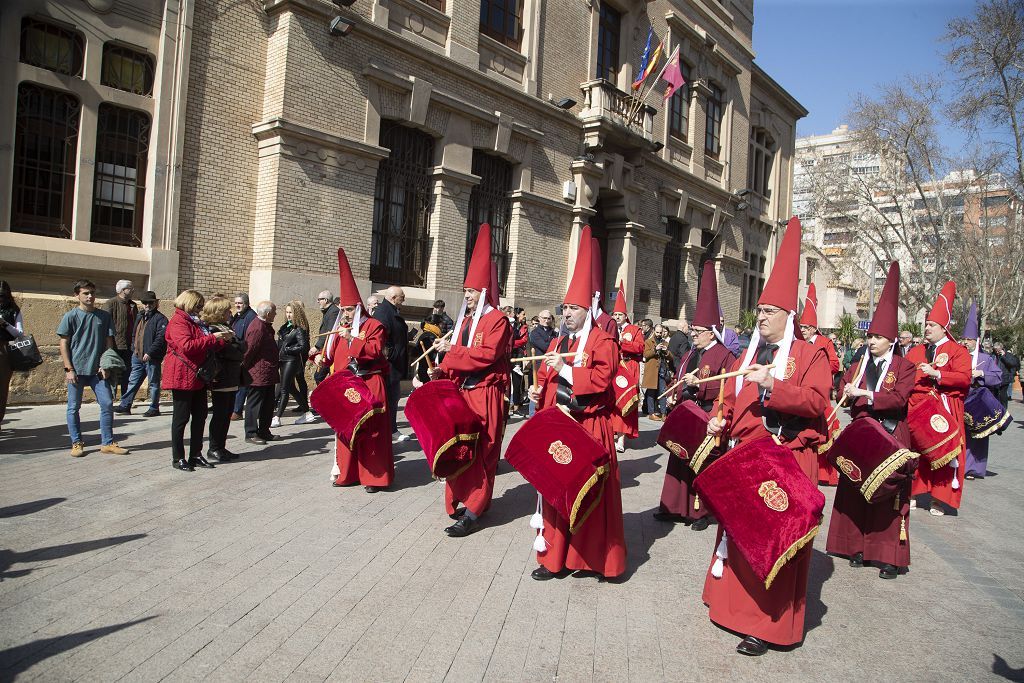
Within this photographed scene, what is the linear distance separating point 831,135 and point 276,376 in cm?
9743

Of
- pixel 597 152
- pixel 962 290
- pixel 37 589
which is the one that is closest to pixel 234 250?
pixel 37 589

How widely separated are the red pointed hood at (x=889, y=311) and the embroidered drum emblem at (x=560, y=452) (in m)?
3.10

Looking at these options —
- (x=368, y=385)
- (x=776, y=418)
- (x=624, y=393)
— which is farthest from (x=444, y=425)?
(x=624, y=393)

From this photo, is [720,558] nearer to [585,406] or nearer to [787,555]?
[787,555]

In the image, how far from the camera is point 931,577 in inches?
212

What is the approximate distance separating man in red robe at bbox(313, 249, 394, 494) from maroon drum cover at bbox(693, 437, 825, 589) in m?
3.86

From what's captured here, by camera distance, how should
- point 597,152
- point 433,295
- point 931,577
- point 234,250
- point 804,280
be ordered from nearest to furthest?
point 931,577 < point 234,250 < point 433,295 < point 597,152 < point 804,280

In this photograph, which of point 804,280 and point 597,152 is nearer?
point 597,152


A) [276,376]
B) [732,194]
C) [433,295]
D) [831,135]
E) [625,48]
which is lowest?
[276,376]

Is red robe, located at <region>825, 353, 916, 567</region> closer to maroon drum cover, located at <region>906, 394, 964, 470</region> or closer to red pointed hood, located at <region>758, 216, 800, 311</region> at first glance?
maroon drum cover, located at <region>906, 394, 964, 470</region>

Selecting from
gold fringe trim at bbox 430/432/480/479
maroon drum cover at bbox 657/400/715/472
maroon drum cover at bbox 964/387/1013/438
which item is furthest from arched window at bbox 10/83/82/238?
maroon drum cover at bbox 964/387/1013/438

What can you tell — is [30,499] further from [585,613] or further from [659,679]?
[659,679]

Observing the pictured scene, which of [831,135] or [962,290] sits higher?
[831,135]

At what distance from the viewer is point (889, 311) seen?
592cm
